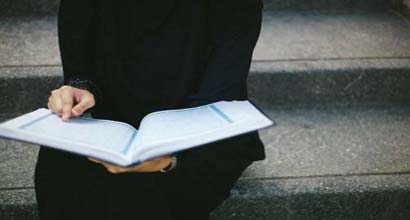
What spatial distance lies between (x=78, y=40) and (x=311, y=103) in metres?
0.96

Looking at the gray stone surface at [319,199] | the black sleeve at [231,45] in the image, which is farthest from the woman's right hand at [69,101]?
the gray stone surface at [319,199]

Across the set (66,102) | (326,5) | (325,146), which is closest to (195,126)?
(66,102)

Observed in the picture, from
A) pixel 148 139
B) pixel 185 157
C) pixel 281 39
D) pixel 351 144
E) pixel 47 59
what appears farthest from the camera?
pixel 281 39

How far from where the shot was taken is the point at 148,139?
0.67 meters

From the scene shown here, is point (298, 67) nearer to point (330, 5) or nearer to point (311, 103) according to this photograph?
point (311, 103)

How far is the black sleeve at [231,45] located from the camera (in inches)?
37.6

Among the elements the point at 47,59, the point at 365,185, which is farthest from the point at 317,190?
the point at 47,59

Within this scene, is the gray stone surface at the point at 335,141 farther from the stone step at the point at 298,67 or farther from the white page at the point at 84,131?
the white page at the point at 84,131

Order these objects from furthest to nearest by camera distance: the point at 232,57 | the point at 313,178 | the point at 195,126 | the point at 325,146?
the point at 325,146, the point at 313,178, the point at 232,57, the point at 195,126

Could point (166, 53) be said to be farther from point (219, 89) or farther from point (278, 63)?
point (278, 63)

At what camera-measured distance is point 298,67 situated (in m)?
1.54

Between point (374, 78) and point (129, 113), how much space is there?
3.21 feet

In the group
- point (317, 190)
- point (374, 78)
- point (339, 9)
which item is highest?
point (339, 9)

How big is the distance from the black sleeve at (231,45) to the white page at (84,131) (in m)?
0.26
